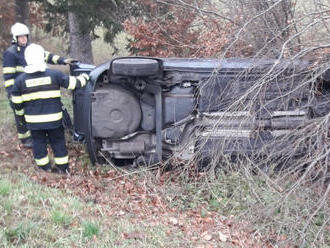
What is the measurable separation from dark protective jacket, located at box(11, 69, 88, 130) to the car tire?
595 mm

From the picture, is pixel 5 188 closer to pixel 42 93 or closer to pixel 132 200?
pixel 132 200

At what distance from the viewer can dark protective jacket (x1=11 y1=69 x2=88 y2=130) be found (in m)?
5.95

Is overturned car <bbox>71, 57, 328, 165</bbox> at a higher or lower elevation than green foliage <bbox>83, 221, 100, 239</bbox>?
higher

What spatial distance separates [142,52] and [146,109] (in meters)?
3.59

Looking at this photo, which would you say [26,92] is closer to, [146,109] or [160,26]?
[146,109]

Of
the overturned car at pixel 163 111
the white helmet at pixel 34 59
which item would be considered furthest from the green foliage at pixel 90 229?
the white helmet at pixel 34 59

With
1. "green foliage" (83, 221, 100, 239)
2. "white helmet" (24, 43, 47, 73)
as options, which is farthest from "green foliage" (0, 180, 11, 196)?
"white helmet" (24, 43, 47, 73)

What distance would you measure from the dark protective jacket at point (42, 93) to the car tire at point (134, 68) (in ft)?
1.95

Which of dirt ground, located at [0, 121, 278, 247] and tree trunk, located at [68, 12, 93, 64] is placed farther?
tree trunk, located at [68, 12, 93, 64]

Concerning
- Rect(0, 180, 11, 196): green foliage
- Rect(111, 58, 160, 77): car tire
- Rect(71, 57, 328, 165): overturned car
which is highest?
Rect(111, 58, 160, 77): car tire

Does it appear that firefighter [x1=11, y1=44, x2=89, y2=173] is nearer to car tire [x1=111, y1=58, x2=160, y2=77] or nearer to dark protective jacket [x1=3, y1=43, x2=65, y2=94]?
car tire [x1=111, y1=58, x2=160, y2=77]

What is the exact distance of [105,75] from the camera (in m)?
5.95

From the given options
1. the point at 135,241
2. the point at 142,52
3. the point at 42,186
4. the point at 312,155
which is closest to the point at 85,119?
the point at 42,186

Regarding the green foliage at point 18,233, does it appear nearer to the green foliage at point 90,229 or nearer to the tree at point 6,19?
the green foliage at point 90,229
